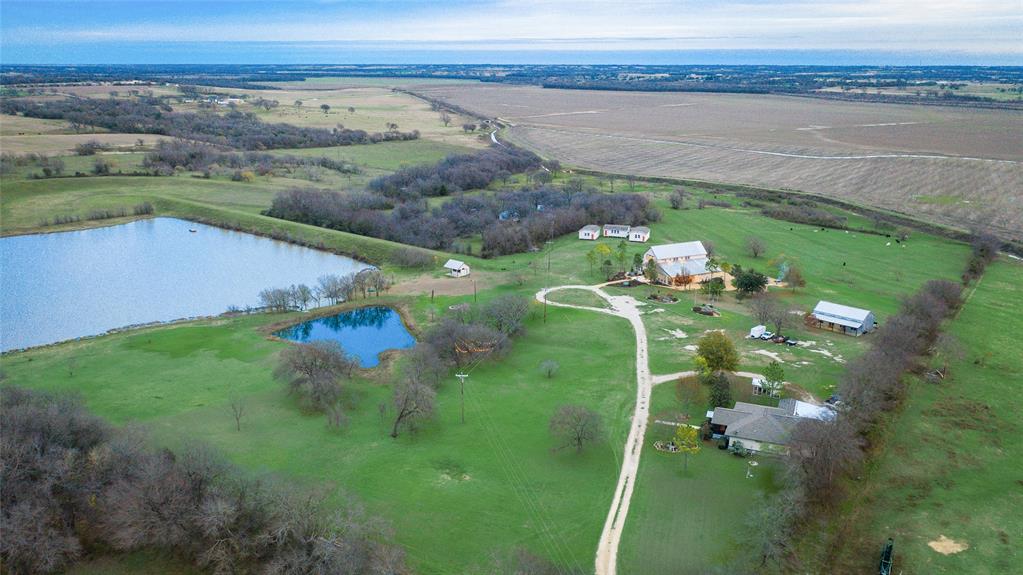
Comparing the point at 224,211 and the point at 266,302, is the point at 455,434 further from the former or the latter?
the point at 224,211

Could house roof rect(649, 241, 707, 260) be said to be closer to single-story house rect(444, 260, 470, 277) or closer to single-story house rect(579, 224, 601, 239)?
single-story house rect(579, 224, 601, 239)

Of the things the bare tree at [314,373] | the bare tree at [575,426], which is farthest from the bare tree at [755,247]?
the bare tree at [314,373]

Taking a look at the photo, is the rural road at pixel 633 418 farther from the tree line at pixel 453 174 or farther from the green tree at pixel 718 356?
the tree line at pixel 453 174

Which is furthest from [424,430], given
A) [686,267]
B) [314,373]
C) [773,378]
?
[686,267]

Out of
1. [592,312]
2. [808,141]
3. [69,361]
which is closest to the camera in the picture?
[69,361]

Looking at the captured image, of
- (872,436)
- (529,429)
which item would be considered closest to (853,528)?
(872,436)
